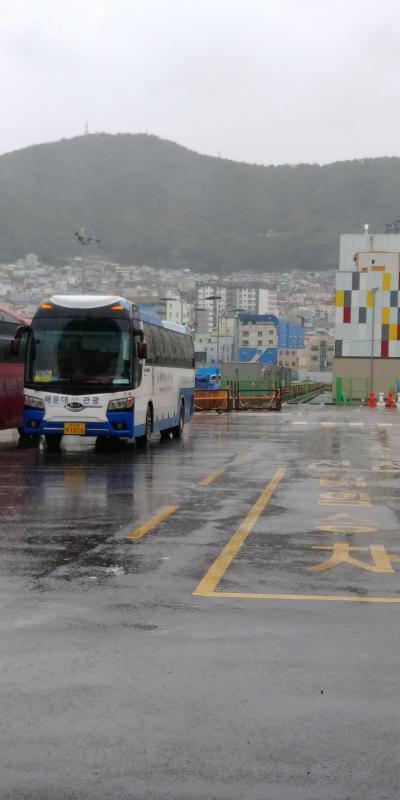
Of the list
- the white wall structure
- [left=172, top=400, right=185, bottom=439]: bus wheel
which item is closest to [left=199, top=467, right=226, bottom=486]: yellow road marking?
[left=172, top=400, right=185, bottom=439]: bus wheel

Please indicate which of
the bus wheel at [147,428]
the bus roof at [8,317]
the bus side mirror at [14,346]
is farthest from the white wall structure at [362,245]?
the bus side mirror at [14,346]

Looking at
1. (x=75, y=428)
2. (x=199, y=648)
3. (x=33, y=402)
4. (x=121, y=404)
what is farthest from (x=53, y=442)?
(x=199, y=648)

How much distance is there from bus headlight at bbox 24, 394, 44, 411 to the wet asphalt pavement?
27.7 ft

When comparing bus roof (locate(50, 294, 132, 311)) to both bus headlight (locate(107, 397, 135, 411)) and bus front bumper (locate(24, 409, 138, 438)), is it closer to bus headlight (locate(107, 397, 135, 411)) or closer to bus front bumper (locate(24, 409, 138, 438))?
bus headlight (locate(107, 397, 135, 411))

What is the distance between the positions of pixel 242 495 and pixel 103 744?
34.0 feet

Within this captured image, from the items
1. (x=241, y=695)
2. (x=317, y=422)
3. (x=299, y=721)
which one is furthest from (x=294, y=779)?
(x=317, y=422)

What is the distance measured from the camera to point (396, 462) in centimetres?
2152

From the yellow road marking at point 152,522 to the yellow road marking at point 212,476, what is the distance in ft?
10.6

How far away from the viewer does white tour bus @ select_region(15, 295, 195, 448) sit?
22797 millimetres

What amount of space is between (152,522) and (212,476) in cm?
591

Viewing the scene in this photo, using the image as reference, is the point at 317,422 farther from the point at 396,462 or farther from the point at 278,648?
the point at 278,648

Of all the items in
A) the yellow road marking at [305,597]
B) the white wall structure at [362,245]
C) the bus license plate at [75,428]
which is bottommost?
the yellow road marking at [305,597]

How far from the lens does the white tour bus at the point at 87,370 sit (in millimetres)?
22797

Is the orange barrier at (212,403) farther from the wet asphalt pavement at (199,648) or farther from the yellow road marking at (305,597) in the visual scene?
the yellow road marking at (305,597)
